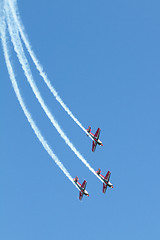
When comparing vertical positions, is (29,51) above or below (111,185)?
below

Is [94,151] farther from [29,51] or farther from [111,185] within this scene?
[29,51]

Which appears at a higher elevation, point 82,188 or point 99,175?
point 99,175

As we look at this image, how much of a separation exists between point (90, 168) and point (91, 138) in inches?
165

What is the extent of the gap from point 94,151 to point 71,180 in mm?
4665

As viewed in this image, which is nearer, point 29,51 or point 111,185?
point 29,51

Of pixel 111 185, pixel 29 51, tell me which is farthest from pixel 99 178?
pixel 29 51

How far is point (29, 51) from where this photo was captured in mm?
43344

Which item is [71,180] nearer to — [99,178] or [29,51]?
[99,178]

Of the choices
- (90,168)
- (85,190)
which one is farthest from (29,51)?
(85,190)

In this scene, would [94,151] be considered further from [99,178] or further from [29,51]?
[29,51]

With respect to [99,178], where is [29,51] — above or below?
below

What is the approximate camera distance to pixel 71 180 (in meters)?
61.2

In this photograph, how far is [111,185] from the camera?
61844 mm

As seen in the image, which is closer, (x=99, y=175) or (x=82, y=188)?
(x=82, y=188)
